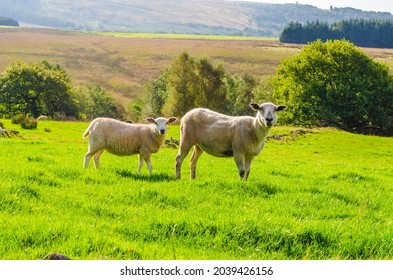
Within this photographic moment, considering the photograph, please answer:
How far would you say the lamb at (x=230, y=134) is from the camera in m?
13.7

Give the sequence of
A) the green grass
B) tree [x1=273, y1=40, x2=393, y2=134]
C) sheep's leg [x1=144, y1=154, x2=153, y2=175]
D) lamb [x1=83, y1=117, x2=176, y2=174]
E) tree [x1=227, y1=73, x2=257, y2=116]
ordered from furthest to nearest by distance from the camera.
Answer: tree [x1=227, y1=73, x2=257, y2=116], tree [x1=273, y1=40, x2=393, y2=134], lamb [x1=83, y1=117, x2=176, y2=174], sheep's leg [x1=144, y1=154, x2=153, y2=175], the green grass

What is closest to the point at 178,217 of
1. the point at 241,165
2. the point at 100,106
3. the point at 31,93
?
the point at 241,165

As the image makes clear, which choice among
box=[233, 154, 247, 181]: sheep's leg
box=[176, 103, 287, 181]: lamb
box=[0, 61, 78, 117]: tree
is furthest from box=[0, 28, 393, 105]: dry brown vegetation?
box=[233, 154, 247, 181]: sheep's leg

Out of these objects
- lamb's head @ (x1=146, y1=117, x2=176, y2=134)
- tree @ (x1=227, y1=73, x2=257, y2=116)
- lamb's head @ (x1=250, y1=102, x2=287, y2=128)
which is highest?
lamb's head @ (x1=250, y1=102, x2=287, y2=128)

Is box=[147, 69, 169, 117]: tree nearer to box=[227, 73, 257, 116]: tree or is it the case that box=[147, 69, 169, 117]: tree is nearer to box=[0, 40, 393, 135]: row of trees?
box=[0, 40, 393, 135]: row of trees

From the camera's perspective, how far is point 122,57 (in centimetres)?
16350

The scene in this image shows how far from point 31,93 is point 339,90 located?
4193 cm

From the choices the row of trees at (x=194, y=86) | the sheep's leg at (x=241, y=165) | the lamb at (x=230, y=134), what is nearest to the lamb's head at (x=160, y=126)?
the lamb at (x=230, y=134)

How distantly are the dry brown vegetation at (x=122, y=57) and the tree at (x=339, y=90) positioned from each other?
55477 mm

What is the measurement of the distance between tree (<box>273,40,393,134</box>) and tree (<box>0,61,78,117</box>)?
106 ft

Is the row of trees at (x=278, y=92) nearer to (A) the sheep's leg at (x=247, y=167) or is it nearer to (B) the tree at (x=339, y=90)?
(B) the tree at (x=339, y=90)

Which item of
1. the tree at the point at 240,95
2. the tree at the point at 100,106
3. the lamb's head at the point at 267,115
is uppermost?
the lamb's head at the point at 267,115

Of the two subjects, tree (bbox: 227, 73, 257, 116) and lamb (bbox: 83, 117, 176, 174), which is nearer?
lamb (bbox: 83, 117, 176, 174)

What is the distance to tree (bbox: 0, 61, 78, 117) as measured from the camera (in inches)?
2758
